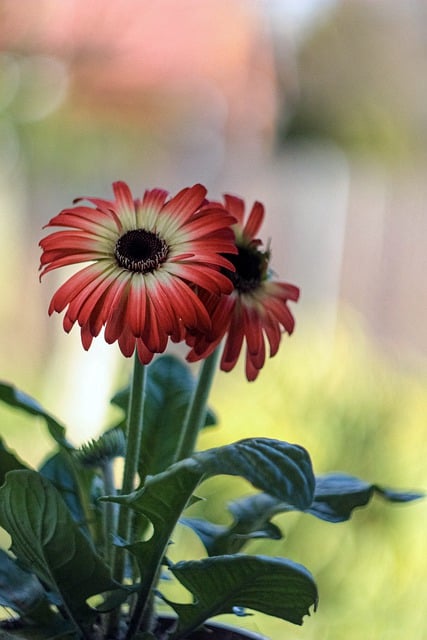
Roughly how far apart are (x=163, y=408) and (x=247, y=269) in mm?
134

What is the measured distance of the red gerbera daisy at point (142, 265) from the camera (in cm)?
40

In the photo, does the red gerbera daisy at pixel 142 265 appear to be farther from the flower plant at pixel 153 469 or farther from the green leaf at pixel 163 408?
the green leaf at pixel 163 408

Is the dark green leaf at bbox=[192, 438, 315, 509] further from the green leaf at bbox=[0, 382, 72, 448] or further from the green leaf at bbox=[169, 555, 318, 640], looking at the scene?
the green leaf at bbox=[0, 382, 72, 448]

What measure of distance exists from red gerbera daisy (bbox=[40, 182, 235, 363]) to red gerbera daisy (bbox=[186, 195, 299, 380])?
3 cm

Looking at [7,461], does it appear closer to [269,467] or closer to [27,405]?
[27,405]

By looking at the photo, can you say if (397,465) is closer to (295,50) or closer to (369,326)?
(369,326)

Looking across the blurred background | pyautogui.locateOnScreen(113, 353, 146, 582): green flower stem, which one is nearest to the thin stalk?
pyautogui.locateOnScreen(113, 353, 146, 582): green flower stem

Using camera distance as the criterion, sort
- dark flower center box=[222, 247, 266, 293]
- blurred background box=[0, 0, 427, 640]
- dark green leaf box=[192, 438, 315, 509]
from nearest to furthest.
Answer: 1. dark green leaf box=[192, 438, 315, 509]
2. dark flower center box=[222, 247, 266, 293]
3. blurred background box=[0, 0, 427, 640]

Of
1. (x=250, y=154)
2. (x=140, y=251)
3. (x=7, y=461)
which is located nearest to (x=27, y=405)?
(x=7, y=461)

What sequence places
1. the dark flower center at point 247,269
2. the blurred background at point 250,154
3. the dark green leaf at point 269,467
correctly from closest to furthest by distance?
the dark green leaf at point 269,467 → the dark flower center at point 247,269 → the blurred background at point 250,154

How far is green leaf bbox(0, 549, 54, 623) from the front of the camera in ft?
1.46

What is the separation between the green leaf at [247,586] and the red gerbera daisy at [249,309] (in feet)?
0.36

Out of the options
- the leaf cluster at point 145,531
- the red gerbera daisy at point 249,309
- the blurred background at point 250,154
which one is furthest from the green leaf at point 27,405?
the blurred background at point 250,154

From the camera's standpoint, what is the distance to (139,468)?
53cm
